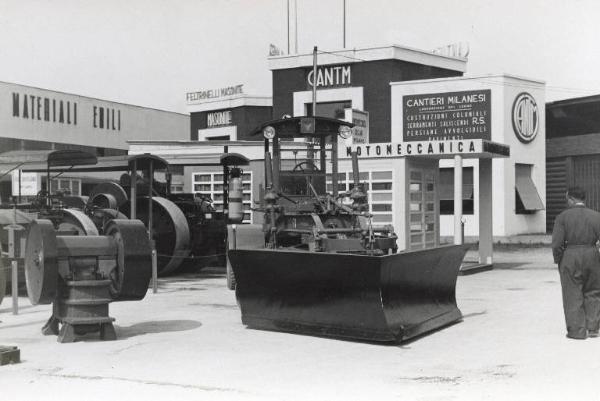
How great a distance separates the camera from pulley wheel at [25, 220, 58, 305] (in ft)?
31.0

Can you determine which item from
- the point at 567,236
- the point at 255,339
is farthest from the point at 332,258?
the point at 567,236

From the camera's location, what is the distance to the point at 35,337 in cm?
1016

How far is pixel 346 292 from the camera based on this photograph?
9453 mm

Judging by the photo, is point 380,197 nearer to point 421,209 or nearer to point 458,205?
point 421,209

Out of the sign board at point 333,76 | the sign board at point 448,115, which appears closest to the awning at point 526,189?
the sign board at point 448,115

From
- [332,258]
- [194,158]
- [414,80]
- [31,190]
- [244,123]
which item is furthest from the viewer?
[244,123]

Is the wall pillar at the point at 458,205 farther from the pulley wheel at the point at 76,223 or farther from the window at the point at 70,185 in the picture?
the window at the point at 70,185

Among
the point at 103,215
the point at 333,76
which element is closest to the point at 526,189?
the point at 333,76

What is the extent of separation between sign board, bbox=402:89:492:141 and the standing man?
73.5 ft

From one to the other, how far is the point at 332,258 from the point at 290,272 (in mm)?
710

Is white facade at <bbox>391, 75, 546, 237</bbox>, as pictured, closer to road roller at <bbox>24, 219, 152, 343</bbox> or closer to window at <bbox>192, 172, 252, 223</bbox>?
window at <bbox>192, 172, 252, 223</bbox>

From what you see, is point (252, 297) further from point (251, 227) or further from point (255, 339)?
point (251, 227)

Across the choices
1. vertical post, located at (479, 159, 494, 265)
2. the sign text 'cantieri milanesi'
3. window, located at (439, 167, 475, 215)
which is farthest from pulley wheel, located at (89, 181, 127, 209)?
window, located at (439, 167, 475, 215)

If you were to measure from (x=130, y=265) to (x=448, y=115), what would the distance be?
80.2 feet
